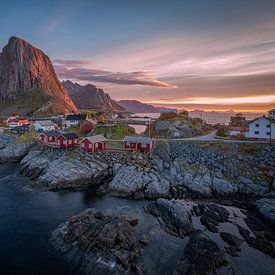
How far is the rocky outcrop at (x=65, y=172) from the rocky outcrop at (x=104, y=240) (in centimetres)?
1365

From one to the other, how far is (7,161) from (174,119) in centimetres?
4581

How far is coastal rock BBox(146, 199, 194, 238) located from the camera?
898 inches

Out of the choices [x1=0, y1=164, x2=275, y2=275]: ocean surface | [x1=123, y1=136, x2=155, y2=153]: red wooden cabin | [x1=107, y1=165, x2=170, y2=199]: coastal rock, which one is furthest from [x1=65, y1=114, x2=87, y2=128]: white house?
[x1=107, y1=165, x2=170, y2=199]: coastal rock

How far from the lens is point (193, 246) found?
20.0 m

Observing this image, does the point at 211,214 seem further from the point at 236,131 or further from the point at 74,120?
the point at 74,120

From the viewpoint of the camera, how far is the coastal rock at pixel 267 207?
83.1ft

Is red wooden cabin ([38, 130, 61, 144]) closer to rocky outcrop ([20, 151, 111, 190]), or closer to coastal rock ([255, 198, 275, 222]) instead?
rocky outcrop ([20, 151, 111, 190])

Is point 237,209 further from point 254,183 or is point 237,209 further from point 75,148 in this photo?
point 75,148

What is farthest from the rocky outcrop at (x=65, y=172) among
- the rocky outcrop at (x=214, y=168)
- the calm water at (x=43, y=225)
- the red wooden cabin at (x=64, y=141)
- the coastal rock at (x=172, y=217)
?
the coastal rock at (x=172, y=217)

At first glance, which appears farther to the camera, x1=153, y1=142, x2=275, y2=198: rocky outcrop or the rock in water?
x1=153, y1=142, x2=275, y2=198: rocky outcrop

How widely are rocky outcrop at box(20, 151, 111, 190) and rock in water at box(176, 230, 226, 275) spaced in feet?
69.6

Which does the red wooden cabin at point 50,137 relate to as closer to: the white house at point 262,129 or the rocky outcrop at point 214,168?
the rocky outcrop at point 214,168

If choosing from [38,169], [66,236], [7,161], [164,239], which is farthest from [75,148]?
[164,239]

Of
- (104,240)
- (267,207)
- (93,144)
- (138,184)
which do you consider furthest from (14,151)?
(267,207)
